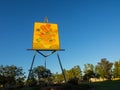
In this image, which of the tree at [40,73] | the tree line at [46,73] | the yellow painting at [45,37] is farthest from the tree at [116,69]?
the yellow painting at [45,37]

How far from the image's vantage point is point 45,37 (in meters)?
23.5

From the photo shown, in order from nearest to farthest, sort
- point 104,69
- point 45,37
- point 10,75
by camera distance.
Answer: point 45,37, point 10,75, point 104,69

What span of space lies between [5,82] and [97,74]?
3271 cm

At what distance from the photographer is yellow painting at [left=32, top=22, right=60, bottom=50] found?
22.9m

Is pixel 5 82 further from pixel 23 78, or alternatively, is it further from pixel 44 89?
pixel 44 89

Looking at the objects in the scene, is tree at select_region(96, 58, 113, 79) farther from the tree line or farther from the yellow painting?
the yellow painting

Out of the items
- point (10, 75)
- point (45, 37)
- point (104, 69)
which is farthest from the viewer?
point (104, 69)

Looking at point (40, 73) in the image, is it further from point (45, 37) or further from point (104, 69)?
point (45, 37)

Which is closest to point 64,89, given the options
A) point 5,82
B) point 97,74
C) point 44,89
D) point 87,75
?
point 44,89

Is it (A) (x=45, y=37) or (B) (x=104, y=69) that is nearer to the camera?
(A) (x=45, y=37)

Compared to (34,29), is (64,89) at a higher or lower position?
lower

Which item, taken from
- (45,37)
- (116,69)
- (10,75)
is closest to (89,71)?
(116,69)

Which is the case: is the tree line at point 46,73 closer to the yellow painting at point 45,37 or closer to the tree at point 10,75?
the tree at point 10,75

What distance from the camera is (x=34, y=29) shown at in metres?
23.5
